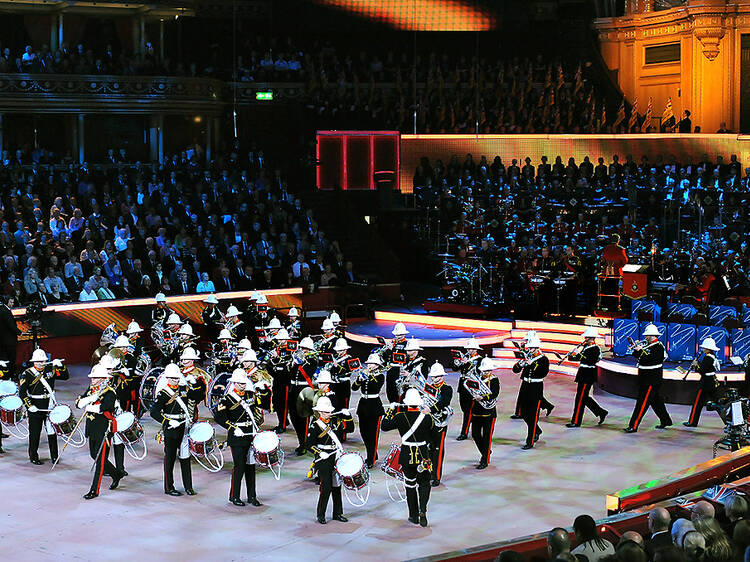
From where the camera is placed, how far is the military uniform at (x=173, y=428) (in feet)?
57.3

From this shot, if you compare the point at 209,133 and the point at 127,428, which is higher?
the point at 209,133

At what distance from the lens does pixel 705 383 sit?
846 inches

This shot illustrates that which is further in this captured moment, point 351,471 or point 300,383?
point 300,383

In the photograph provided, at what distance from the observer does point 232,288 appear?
1202 inches

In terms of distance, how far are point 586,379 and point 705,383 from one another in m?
2.03

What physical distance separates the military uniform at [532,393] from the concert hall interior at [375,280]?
83 mm

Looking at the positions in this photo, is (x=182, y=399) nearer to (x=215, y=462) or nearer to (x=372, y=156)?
(x=215, y=462)

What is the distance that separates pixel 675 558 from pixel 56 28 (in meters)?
37.2

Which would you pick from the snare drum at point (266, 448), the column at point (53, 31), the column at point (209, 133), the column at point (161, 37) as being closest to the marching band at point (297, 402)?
the snare drum at point (266, 448)

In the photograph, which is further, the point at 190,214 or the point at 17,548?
the point at 190,214


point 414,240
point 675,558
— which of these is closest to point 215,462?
point 675,558

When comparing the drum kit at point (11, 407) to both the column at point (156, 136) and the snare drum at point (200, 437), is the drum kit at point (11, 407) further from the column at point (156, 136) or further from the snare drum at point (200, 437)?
the column at point (156, 136)

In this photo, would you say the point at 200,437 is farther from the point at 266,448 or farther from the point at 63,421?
the point at 63,421

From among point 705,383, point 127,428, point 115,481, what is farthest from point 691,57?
point 115,481
